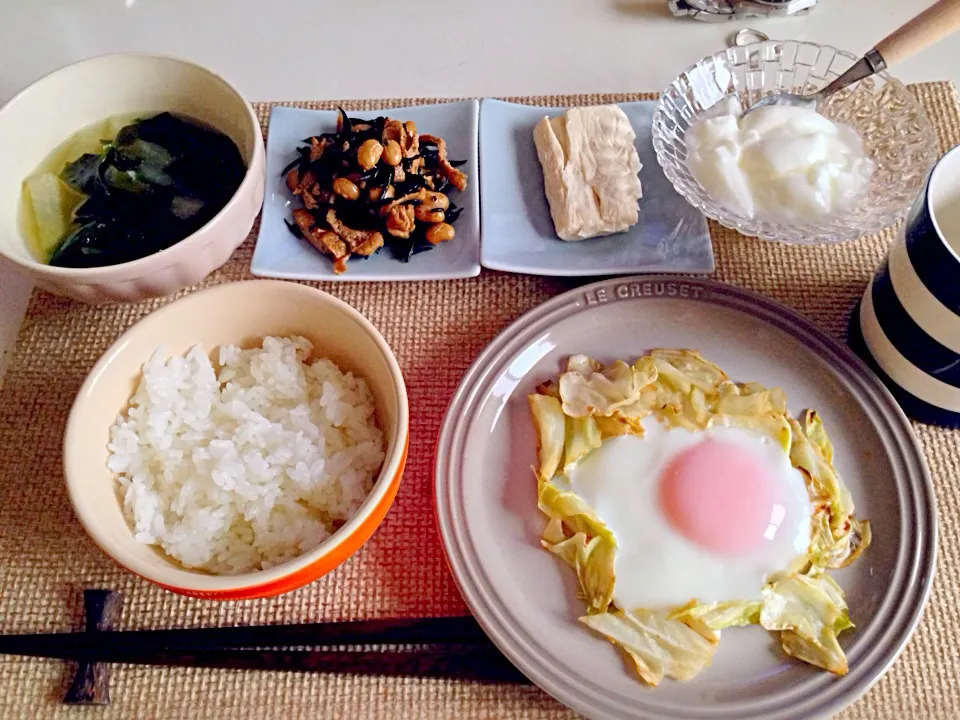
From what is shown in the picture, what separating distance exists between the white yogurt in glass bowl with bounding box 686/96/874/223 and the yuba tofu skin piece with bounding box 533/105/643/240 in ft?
Result: 0.46

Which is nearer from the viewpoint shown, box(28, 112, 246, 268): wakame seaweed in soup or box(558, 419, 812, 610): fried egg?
box(558, 419, 812, 610): fried egg

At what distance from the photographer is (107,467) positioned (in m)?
1.11

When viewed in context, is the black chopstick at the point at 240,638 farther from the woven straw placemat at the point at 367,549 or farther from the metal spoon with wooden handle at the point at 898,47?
the metal spoon with wooden handle at the point at 898,47

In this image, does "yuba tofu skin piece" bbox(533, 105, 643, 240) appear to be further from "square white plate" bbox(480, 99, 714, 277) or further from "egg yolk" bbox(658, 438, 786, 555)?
"egg yolk" bbox(658, 438, 786, 555)

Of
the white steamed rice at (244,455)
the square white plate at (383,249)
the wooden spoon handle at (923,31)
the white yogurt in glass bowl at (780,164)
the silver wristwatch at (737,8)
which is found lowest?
the white steamed rice at (244,455)

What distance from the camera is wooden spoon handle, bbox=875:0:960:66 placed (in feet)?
4.23

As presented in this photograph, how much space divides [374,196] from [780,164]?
2.66 feet

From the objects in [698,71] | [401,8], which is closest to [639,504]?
[698,71]

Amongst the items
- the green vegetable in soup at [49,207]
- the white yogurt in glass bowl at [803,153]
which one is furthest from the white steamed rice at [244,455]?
the white yogurt in glass bowl at [803,153]

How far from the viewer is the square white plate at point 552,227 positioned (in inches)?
55.5

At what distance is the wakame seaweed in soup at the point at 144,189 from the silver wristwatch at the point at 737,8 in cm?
127

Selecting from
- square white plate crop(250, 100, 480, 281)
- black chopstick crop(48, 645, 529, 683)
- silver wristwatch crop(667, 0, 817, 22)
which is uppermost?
silver wristwatch crop(667, 0, 817, 22)

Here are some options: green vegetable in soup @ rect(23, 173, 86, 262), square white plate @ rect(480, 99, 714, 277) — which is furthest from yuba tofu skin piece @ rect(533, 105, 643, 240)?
green vegetable in soup @ rect(23, 173, 86, 262)

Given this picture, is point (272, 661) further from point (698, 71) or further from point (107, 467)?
Answer: point (698, 71)
